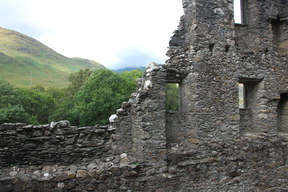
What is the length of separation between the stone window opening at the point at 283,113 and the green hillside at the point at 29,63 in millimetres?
90814

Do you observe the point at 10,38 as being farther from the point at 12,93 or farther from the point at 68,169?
the point at 68,169

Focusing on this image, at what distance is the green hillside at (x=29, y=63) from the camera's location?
93125 mm

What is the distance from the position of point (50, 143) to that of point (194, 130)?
4.24 metres

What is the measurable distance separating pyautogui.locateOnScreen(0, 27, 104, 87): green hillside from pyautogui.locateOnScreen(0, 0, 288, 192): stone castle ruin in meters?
89.0

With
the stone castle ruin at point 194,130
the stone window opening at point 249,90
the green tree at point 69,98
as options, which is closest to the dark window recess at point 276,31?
the stone castle ruin at point 194,130

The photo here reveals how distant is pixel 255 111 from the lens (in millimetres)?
7816

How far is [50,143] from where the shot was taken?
5781mm

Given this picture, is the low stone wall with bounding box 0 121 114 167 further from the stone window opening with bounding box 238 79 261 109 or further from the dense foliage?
the dense foliage

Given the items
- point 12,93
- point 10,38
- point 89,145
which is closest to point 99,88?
point 12,93

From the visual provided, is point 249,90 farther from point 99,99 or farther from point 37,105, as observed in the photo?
point 37,105

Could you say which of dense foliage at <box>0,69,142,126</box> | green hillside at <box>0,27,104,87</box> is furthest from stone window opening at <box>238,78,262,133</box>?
green hillside at <box>0,27,104,87</box>

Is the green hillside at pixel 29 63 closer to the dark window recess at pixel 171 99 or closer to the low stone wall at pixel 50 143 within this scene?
the dark window recess at pixel 171 99

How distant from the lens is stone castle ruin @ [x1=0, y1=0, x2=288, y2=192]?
567 cm

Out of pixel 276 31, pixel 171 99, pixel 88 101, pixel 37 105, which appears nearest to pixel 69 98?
pixel 37 105
